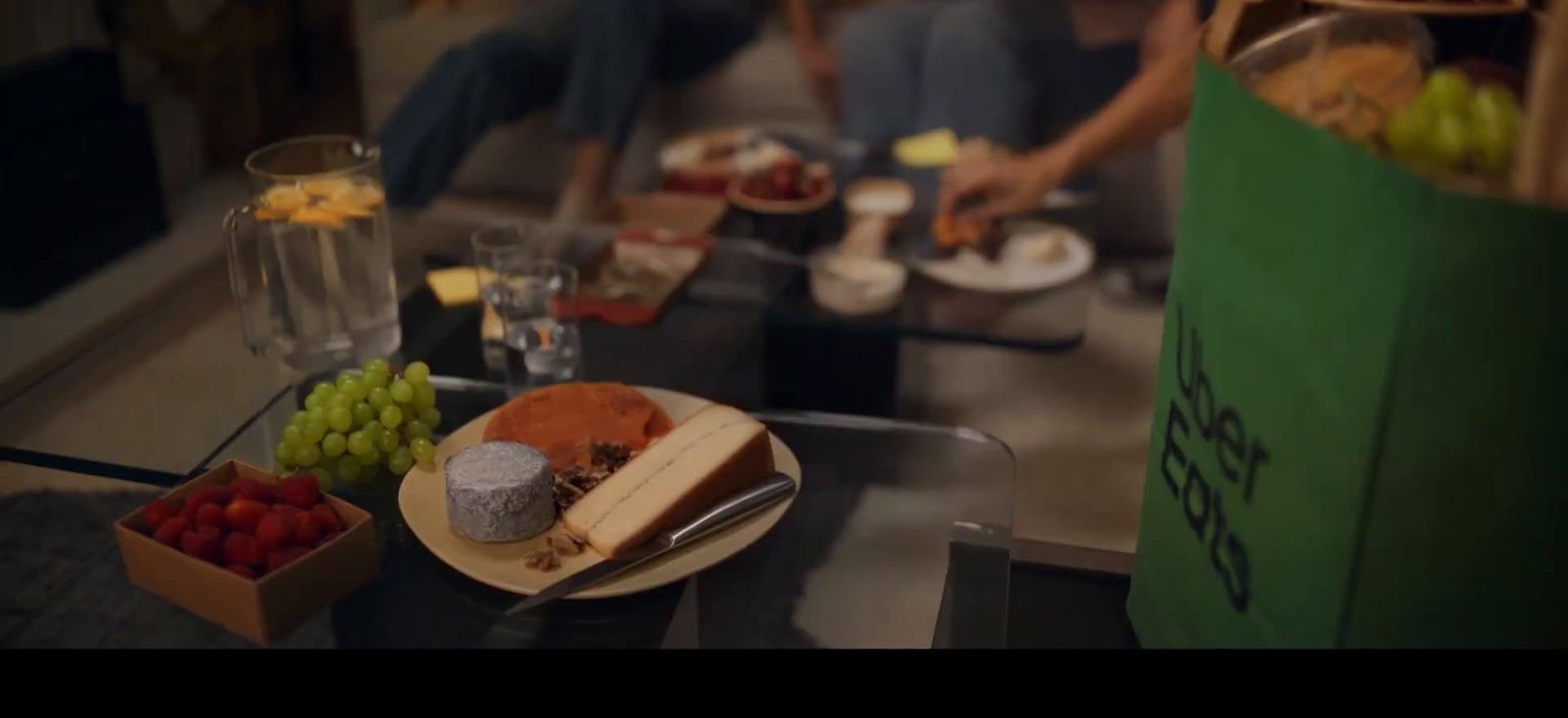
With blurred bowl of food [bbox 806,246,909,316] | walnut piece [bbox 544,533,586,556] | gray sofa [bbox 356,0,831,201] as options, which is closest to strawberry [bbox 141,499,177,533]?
walnut piece [bbox 544,533,586,556]

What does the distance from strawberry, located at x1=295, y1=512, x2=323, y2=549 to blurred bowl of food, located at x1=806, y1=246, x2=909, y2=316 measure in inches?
32.2

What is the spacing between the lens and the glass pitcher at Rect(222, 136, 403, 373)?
1113 millimetres

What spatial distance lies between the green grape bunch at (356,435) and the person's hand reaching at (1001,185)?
→ 35.3 inches

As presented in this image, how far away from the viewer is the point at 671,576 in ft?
2.60

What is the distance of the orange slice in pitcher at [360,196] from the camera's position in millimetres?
1121

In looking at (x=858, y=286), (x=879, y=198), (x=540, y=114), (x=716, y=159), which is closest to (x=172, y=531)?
(x=858, y=286)

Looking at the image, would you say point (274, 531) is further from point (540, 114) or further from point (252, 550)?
point (540, 114)

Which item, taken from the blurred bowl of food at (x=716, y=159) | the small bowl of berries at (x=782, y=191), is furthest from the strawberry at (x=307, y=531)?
the blurred bowl of food at (x=716, y=159)

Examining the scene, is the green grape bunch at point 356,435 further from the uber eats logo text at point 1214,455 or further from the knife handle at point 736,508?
the uber eats logo text at point 1214,455

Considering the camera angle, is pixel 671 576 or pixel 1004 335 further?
pixel 1004 335

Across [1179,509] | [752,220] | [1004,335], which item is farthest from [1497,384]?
[752,220]

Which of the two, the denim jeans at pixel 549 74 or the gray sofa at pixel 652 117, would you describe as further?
the gray sofa at pixel 652 117

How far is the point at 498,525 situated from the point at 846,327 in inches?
28.4

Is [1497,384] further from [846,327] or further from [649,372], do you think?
[846,327]
